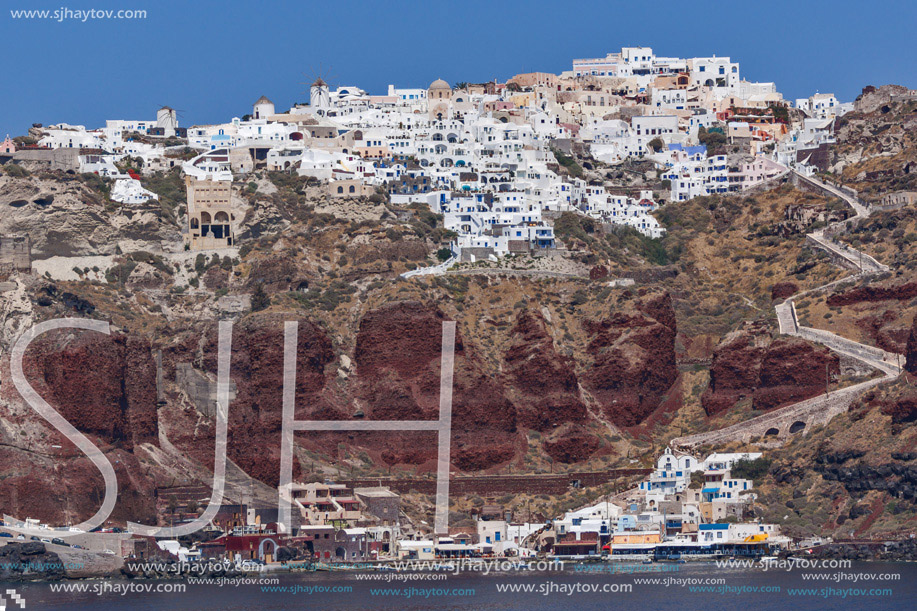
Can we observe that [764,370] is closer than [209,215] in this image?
Yes

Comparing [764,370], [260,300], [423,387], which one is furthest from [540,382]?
[260,300]

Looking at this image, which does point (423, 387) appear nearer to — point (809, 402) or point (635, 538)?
point (635, 538)

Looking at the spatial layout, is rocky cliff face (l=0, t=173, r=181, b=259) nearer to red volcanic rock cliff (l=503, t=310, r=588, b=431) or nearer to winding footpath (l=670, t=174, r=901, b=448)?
red volcanic rock cliff (l=503, t=310, r=588, b=431)

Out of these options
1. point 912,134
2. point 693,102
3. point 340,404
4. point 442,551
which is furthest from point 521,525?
point 693,102

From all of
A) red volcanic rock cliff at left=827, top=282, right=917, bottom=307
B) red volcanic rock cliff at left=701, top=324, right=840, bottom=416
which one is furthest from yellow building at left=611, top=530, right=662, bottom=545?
red volcanic rock cliff at left=827, top=282, right=917, bottom=307

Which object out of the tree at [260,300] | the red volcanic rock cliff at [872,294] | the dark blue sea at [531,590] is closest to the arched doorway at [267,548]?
the dark blue sea at [531,590]

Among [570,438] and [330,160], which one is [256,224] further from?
[570,438]
